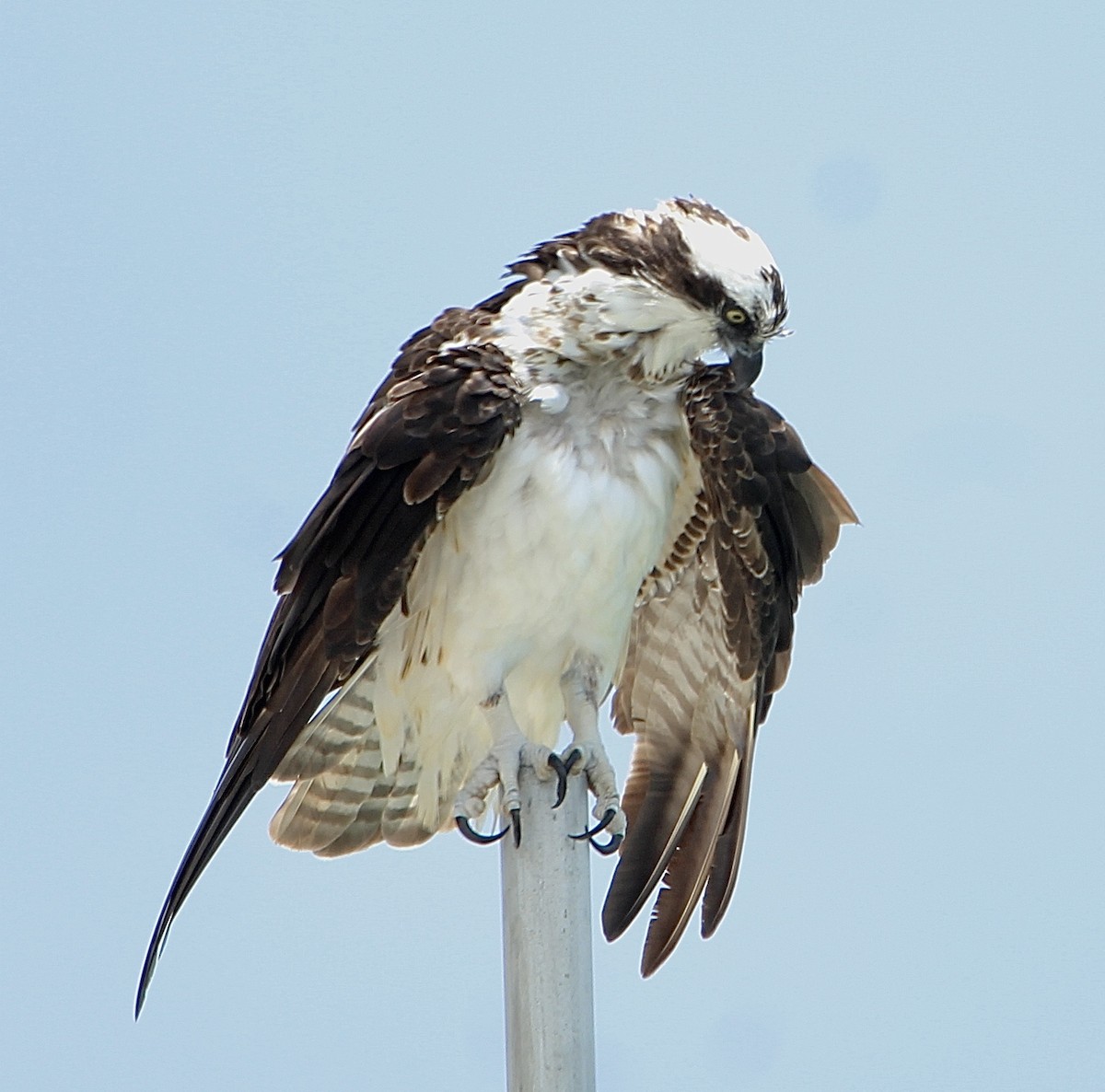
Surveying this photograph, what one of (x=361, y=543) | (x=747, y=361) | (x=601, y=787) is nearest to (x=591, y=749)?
(x=601, y=787)

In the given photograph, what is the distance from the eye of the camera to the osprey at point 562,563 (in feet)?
18.3

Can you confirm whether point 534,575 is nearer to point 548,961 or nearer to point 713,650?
point 713,650

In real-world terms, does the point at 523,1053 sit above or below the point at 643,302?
below

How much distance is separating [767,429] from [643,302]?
0.53m

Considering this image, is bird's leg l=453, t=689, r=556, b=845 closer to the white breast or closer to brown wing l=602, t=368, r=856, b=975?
the white breast

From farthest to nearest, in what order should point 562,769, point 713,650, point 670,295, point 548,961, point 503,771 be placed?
point 713,650 → point 670,295 → point 503,771 → point 562,769 → point 548,961

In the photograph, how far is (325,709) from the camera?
616 centimetres

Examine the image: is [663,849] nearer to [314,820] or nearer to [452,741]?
[452,741]

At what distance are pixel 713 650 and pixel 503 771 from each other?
1.10m

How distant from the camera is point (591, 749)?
18.9 feet

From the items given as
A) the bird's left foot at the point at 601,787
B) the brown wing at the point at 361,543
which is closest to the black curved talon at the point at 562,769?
the bird's left foot at the point at 601,787

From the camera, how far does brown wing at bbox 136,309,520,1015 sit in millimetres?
5477

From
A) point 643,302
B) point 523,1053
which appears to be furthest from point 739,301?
point 523,1053

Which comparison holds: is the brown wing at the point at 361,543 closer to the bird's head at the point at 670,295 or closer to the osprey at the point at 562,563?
the osprey at the point at 562,563
